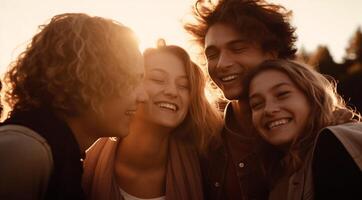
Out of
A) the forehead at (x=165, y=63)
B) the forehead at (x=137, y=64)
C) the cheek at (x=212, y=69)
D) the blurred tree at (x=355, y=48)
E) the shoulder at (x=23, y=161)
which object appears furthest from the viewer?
the blurred tree at (x=355, y=48)

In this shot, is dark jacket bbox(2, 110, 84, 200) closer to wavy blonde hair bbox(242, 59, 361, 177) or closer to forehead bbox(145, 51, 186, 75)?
wavy blonde hair bbox(242, 59, 361, 177)

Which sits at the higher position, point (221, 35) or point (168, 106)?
point (221, 35)

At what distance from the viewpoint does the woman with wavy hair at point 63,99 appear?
2.26 m

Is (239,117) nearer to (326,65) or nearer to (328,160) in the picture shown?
(328,160)

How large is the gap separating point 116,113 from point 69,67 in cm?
63

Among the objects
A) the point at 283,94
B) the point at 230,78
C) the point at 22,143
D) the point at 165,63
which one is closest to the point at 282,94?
the point at 283,94

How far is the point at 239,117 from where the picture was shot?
4.80 metres

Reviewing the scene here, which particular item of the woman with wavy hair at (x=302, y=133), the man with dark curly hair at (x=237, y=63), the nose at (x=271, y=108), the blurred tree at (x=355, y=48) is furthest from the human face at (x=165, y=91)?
the blurred tree at (x=355, y=48)

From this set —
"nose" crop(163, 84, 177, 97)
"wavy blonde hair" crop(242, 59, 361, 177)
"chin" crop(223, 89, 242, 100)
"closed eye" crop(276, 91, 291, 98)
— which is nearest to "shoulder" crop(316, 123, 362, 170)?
"wavy blonde hair" crop(242, 59, 361, 177)

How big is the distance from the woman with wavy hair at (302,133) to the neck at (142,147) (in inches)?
50.5

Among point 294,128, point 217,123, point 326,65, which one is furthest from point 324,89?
point 326,65

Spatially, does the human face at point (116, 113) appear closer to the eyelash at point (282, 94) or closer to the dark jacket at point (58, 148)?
the dark jacket at point (58, 148)

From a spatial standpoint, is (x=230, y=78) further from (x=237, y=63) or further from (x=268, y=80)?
(x=268, y=80)

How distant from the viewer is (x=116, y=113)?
328cm
